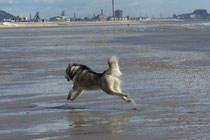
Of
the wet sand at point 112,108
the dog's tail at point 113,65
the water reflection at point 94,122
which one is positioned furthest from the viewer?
the dog's tail at point 113,65

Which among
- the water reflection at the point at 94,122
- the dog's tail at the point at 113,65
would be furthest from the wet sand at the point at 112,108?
the dog's tail at the point at 113,65

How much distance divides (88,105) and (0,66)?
8.28 metres

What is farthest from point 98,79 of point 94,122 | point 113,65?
point 94,122

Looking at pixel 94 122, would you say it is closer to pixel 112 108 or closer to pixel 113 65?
pixel 112 108

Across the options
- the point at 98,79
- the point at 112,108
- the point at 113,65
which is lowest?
the point at 112,108

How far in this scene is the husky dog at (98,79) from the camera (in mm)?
7909

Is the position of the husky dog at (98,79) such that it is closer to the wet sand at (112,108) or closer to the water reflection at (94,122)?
the wet sand at (112,108)

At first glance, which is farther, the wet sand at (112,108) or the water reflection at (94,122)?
the water reflection at (94,122)

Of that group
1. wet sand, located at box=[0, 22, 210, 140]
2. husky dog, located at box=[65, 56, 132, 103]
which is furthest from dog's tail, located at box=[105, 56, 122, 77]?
wet sand, located at box=[0, 22, 210, 140]

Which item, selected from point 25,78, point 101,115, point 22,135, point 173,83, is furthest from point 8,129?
point 25,78

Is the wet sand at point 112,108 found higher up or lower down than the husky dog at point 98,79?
lower down

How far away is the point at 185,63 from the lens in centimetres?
1494

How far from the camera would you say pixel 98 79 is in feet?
27.1

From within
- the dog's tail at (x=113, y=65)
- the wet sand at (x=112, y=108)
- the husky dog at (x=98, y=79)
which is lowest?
the wet sand at (x=112, y=108)
